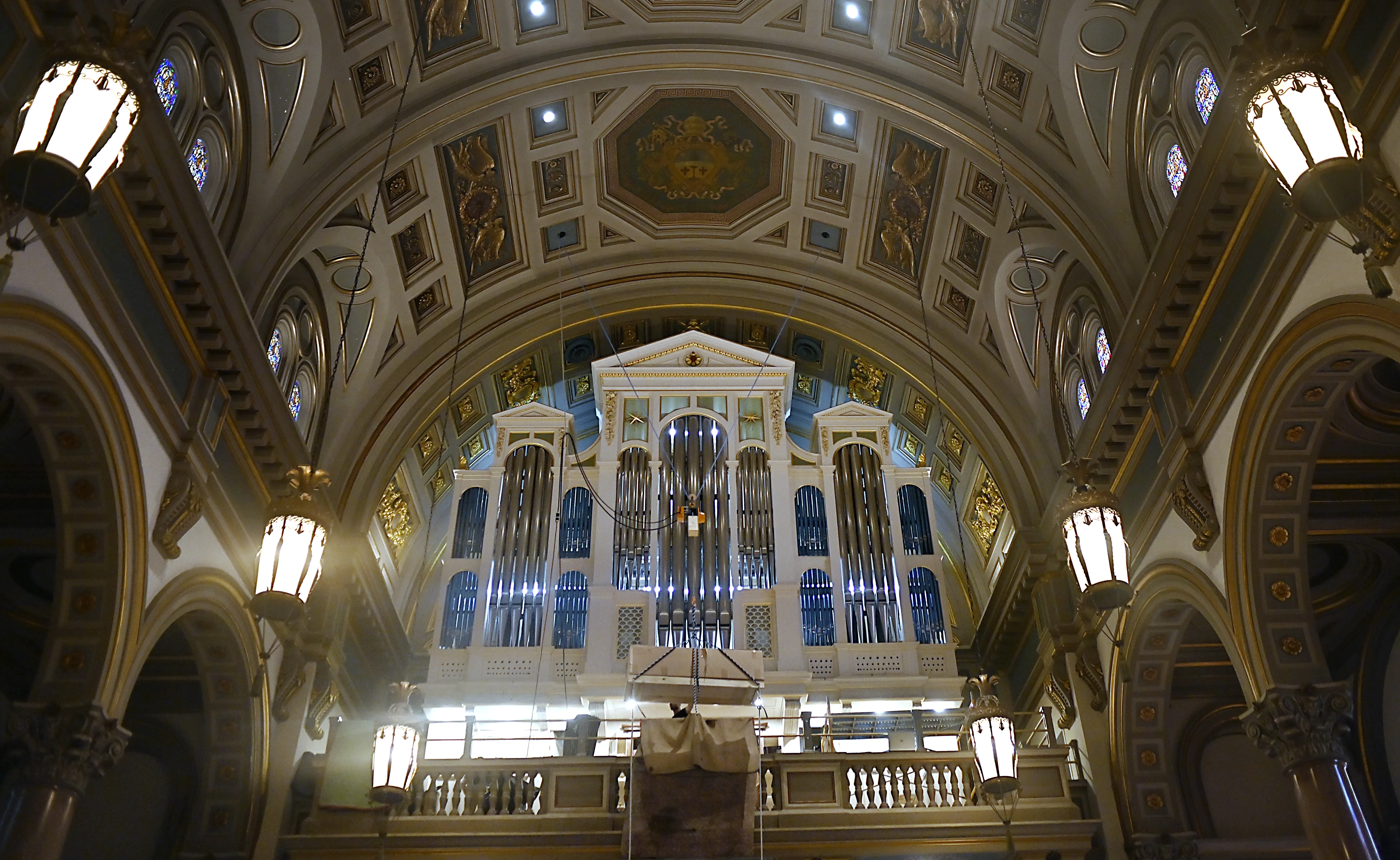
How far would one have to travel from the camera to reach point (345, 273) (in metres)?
13.5

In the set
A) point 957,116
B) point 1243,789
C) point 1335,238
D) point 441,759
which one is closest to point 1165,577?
point 1243,789

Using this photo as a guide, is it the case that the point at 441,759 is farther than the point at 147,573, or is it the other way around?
the point at 441,759

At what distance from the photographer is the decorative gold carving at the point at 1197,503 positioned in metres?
9.23

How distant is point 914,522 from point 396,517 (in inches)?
300

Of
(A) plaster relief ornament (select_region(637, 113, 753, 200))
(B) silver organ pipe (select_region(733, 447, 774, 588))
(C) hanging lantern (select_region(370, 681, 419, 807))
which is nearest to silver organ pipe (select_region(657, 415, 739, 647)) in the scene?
(B) silver organ pipe (select_region(733, 447, 774, 588))

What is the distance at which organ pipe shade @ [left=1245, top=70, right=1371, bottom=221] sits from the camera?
504 centimetres

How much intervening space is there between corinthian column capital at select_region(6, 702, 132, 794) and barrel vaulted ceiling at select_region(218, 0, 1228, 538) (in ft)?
13.7

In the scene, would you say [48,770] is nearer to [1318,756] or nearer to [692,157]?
[1318,756]

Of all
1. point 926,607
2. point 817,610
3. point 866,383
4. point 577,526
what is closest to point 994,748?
point 817,610

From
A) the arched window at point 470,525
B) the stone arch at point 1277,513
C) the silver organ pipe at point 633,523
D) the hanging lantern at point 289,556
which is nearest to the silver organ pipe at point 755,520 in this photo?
the silver organ pipe at point 633,523

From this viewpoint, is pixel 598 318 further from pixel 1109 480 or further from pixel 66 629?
pixel 66 629

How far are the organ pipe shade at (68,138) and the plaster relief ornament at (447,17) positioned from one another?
Answer: 763 centimetres

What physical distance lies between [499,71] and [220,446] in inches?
228

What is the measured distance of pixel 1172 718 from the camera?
11781 millimetres
